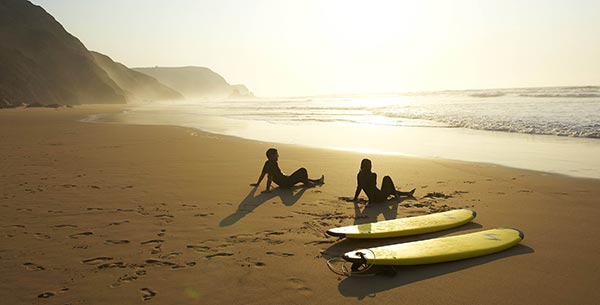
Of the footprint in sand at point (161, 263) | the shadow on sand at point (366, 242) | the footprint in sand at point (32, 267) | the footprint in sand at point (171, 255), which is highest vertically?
the shadow on sand at point (366, 242)

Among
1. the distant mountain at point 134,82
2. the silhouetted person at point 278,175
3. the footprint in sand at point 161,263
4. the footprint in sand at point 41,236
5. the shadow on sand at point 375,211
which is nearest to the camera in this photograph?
the footprint in sand at point 161,263

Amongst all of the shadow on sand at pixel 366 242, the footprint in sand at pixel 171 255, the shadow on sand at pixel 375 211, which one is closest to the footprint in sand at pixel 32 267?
the footprint in sand at pixel 171 255

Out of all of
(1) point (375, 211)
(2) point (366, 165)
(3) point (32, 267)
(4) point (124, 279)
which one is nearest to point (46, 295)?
(4) point (124, 279)

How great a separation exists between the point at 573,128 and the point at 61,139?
64.1 feet

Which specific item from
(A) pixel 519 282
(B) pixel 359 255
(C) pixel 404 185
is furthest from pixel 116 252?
(C) pixel 404 185

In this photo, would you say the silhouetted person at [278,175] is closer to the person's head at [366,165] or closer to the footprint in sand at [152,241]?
the person's head at [366,165]

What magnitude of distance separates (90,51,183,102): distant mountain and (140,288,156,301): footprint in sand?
4741 inches

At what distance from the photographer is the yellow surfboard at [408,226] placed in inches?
195

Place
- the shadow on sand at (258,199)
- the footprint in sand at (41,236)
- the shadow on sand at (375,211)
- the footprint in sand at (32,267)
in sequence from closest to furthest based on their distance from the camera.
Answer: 1. the footprint in sand at (32,267)
2. the footprint in sand at (41,236)
3. the shadow on sand at (258,199)
4. the shadow on sand at (375,211)

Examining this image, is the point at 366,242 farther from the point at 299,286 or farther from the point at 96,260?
the point at 96,260

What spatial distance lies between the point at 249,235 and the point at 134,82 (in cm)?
13506

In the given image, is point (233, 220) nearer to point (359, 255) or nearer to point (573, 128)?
point (359, 255)

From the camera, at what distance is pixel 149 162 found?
34.2ft

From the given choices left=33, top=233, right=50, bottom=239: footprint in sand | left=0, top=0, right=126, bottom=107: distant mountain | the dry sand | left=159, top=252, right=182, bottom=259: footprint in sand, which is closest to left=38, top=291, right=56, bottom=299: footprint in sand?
the dry sand
